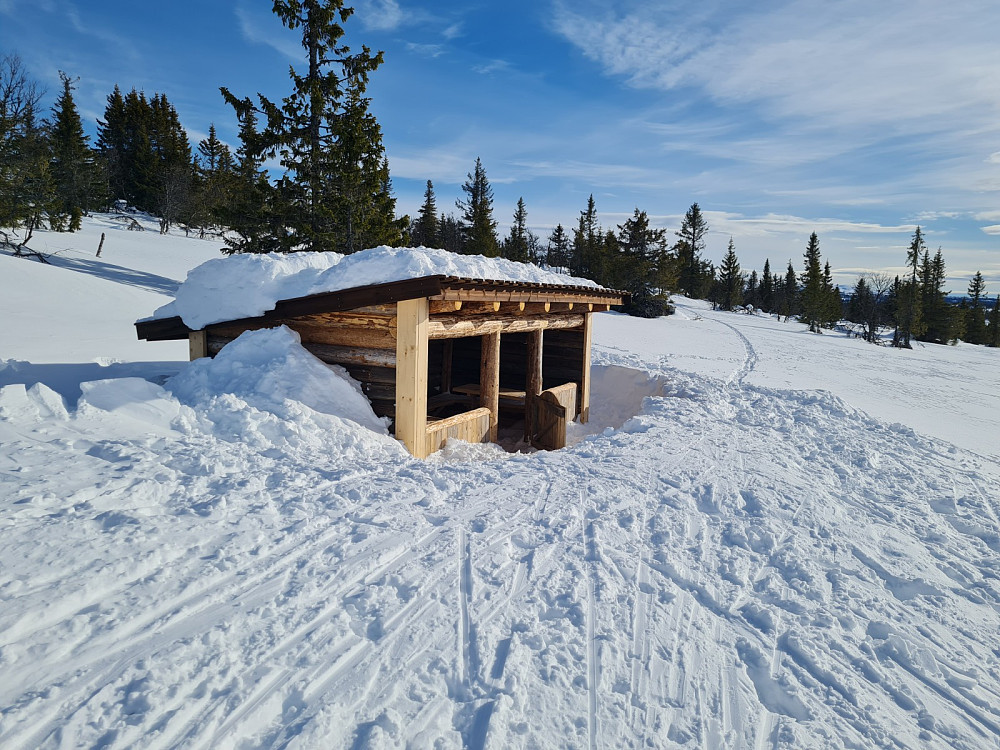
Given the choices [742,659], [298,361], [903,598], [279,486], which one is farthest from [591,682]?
[298,361]

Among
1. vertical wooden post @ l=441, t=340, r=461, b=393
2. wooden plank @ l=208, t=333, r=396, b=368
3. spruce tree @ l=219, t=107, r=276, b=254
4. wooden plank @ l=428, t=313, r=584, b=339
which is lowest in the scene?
vertical wooden post @ l=441, t=340, r=461, b=393

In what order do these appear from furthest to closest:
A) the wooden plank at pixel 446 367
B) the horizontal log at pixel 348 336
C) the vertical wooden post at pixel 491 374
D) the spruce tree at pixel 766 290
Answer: the spruce tree at pixel 766 290 → the wooden plank at pixel 446 367 → the vertical wooden post at pixel 491 374 → the horizontal log at pixel 348 336

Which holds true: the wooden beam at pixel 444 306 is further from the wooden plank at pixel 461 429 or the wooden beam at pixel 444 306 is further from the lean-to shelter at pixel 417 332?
the wooden plank at pixel 461 429

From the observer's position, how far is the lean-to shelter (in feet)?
20.4

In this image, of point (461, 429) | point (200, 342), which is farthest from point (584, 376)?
point (200, 342)

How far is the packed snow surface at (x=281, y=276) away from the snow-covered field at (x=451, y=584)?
25.7 inches

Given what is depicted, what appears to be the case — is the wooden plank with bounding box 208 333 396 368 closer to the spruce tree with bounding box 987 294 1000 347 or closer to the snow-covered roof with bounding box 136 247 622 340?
the snow-covered roof with bounding box 136 247 622 340

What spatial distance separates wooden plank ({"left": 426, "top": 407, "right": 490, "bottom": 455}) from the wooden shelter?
15 mm

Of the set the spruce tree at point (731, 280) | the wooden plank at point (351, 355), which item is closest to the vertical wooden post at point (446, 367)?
the wooden plank at point (351, 355)

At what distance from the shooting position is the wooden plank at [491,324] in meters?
6.88

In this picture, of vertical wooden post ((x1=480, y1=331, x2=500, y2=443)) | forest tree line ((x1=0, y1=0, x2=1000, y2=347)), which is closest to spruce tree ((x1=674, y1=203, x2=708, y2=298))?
forest tree line ((x1=0, y1=0, x2=1000, y2=347))

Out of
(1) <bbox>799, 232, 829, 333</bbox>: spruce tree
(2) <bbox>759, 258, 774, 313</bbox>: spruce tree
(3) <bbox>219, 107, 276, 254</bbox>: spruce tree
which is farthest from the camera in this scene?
(2) <bbox>759, 258, 774, 313</bbox>: spruce tree

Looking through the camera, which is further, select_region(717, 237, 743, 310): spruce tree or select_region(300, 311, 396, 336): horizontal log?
select_region(717, 237, 743, 310): spruce tree

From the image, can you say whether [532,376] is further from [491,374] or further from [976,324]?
[976,324]
